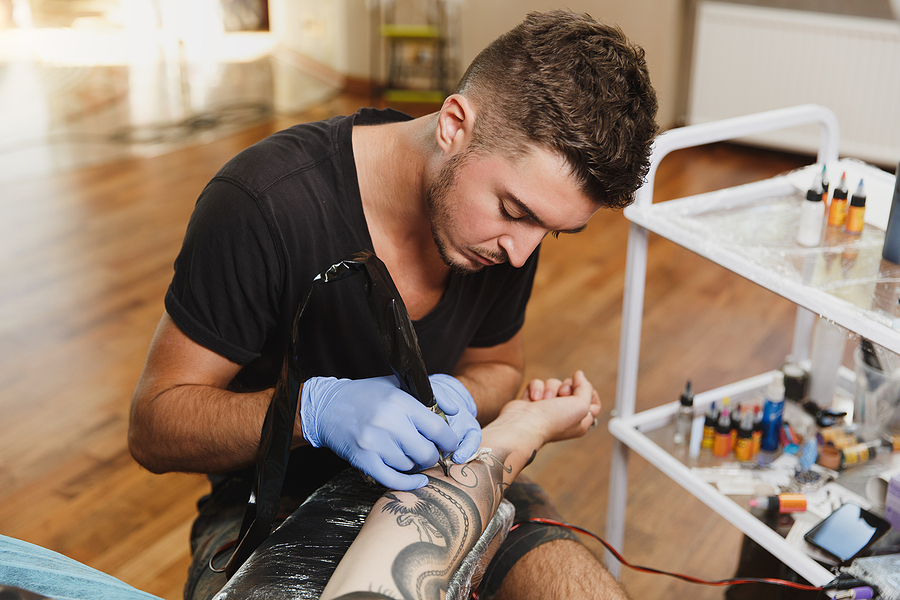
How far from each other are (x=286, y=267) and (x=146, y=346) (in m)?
1.53

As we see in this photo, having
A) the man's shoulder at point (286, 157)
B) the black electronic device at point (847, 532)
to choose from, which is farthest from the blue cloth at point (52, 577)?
the black electronic device at point (847, 532)

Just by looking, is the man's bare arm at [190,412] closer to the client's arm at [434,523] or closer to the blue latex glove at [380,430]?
the blue latex glove at [380,430]

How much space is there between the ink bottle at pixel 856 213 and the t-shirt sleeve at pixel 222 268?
83cm

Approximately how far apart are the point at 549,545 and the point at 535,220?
0.45 metres

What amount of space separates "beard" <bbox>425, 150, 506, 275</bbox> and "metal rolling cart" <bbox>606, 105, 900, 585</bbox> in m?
0.32

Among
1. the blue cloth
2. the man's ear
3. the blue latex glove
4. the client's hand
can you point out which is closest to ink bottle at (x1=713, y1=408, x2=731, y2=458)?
the client's hand

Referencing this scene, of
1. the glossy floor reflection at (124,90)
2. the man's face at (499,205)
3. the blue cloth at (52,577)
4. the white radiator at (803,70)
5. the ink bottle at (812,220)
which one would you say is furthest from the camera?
the glossy floor reflection at (124,90)

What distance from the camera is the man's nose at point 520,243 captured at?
3.28ft

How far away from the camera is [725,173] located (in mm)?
3859

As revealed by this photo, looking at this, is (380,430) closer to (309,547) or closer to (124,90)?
(309,547)

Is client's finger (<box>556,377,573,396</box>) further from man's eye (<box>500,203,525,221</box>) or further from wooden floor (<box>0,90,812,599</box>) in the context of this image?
wooden floor (<box>0,90,812,599</box>)

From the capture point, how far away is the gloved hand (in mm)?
977

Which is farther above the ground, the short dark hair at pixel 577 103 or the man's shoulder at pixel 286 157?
the short dark hair at pixel 577 103

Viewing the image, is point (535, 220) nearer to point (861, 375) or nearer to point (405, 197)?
point (405, 197)
